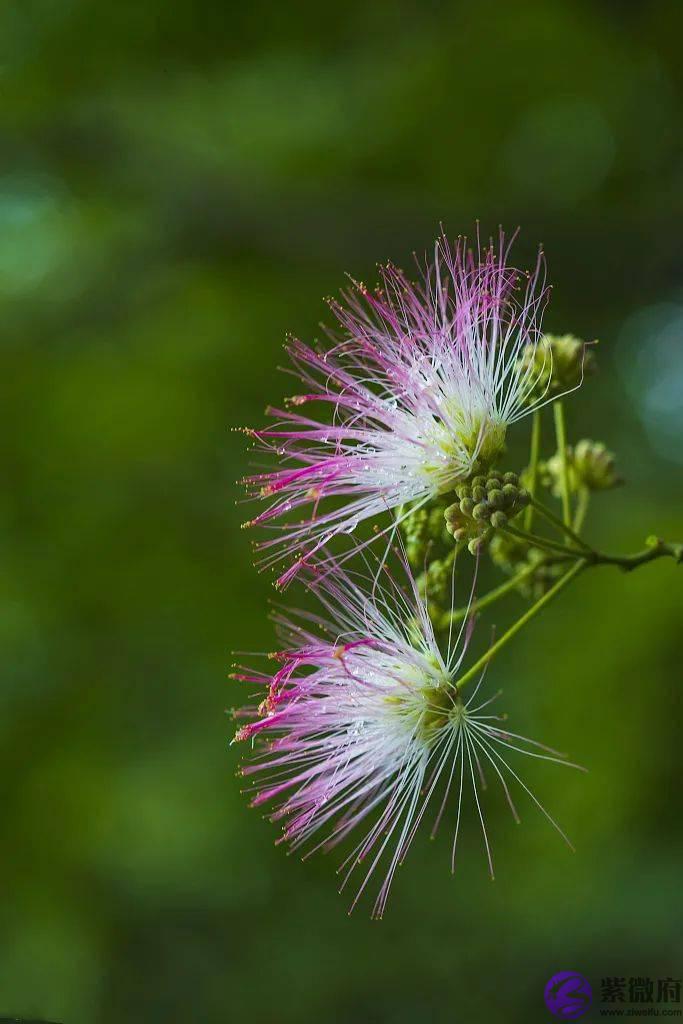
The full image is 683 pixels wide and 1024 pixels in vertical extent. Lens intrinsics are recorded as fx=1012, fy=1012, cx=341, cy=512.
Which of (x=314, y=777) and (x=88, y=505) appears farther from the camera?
(x=88, y=505)

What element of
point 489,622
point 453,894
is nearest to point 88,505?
point 489,622

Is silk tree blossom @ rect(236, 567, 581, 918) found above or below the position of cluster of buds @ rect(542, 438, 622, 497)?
below

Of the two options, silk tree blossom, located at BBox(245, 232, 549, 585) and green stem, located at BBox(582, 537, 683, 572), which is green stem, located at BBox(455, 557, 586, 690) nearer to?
green stem, located at BBox(582, 537, 683, 572)

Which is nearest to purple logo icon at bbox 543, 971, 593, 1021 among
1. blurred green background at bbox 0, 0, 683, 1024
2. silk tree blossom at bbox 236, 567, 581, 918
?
blurred green background at bbox 0, 0, 683, 1024

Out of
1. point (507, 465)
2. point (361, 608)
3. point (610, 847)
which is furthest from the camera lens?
point (507, 465)

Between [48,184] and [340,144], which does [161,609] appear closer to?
[48,184]

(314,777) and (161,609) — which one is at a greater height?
(161,609)

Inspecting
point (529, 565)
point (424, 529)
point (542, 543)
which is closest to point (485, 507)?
point (542, 543)
